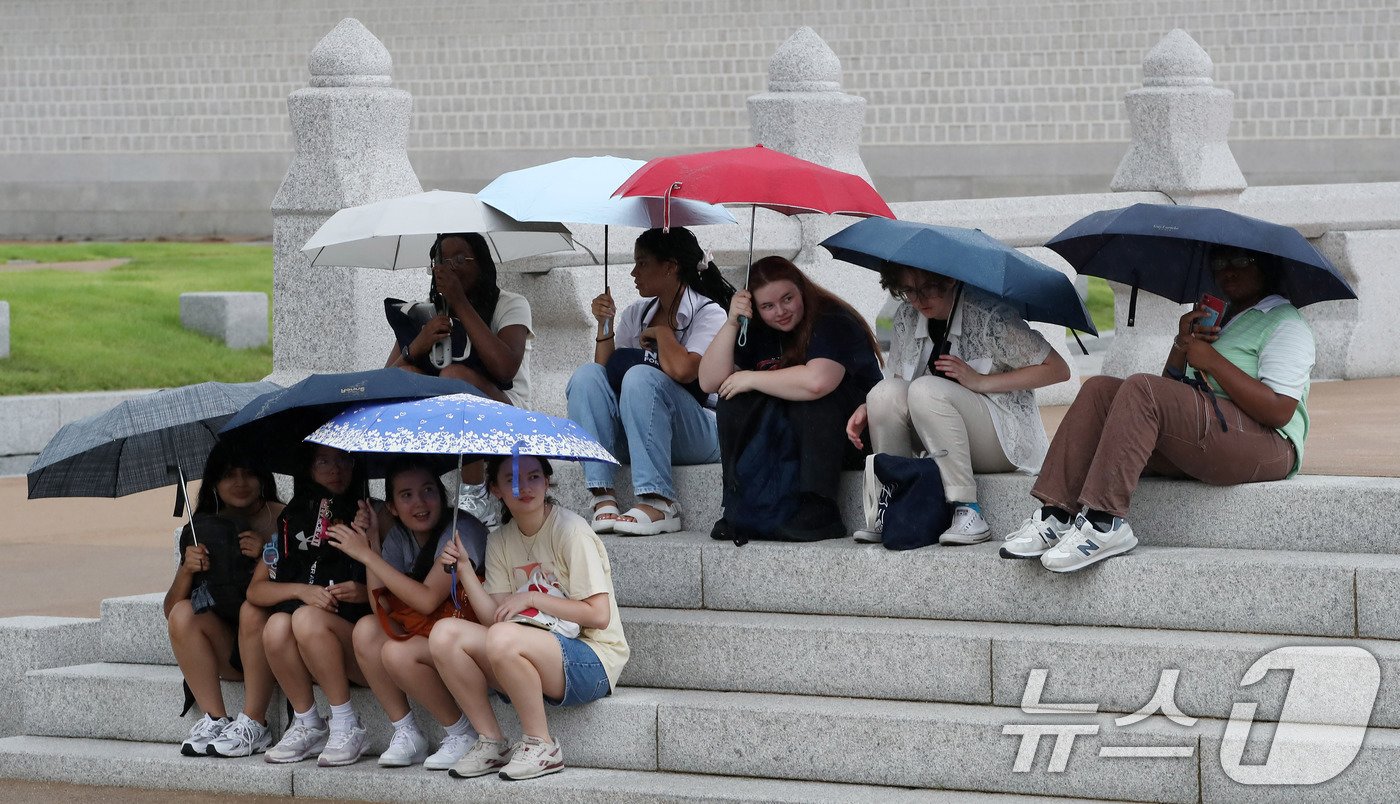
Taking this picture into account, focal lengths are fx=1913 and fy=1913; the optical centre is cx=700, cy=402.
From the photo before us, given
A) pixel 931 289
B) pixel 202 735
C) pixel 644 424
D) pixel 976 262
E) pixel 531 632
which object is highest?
pixel 976 262

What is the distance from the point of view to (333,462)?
19.8ft

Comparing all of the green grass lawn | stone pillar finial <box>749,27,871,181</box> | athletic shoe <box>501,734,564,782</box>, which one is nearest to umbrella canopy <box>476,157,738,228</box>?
athletic shoe <box>501,734,564,782</box>

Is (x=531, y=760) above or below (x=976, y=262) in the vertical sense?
below

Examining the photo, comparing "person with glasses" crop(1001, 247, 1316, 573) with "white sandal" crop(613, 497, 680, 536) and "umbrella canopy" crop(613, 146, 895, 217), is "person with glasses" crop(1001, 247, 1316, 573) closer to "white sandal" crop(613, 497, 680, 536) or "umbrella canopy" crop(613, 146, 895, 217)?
"umbrella canopy" crop(613, 146, 895, 217)

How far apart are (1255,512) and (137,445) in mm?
3563

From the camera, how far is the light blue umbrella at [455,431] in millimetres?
5391

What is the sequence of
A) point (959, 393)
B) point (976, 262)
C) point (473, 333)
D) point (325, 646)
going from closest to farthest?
point (325, 646)
point (976, 262)
point (959, 393)
point (473, 333)

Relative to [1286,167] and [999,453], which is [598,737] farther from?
[1286,167]

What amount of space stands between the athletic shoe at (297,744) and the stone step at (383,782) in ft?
0.12

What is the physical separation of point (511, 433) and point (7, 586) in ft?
11.6

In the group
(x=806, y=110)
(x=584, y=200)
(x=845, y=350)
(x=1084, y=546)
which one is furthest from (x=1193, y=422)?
(x=806, y=110)

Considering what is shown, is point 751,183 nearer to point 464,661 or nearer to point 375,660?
point 464,661

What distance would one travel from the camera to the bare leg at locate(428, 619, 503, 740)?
5617mm

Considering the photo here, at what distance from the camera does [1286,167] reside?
22.0m
